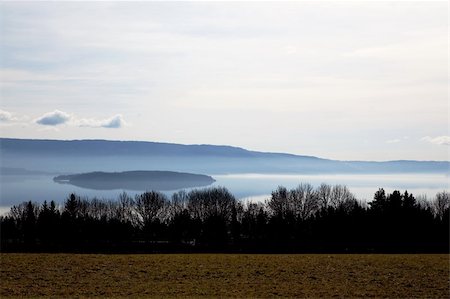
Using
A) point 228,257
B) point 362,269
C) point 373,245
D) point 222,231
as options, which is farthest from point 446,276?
point 222,231

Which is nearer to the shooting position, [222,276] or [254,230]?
[222,276]

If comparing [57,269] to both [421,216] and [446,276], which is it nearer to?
[446,276]

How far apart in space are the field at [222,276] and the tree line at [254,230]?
70.2 ft

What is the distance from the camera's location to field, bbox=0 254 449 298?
20719mm

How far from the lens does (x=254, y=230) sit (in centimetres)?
6694

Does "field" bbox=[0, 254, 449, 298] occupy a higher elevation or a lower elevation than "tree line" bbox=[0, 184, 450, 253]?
lower

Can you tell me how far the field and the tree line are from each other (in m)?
21.4

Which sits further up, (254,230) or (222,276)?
(254,230)

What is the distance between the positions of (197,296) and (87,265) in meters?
7.96

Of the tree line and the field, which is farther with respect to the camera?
the tree line

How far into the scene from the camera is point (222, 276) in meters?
23.8

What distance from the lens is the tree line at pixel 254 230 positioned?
175 feet

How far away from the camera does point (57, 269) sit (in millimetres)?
24625

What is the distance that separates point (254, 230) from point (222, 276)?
43.5 metres
